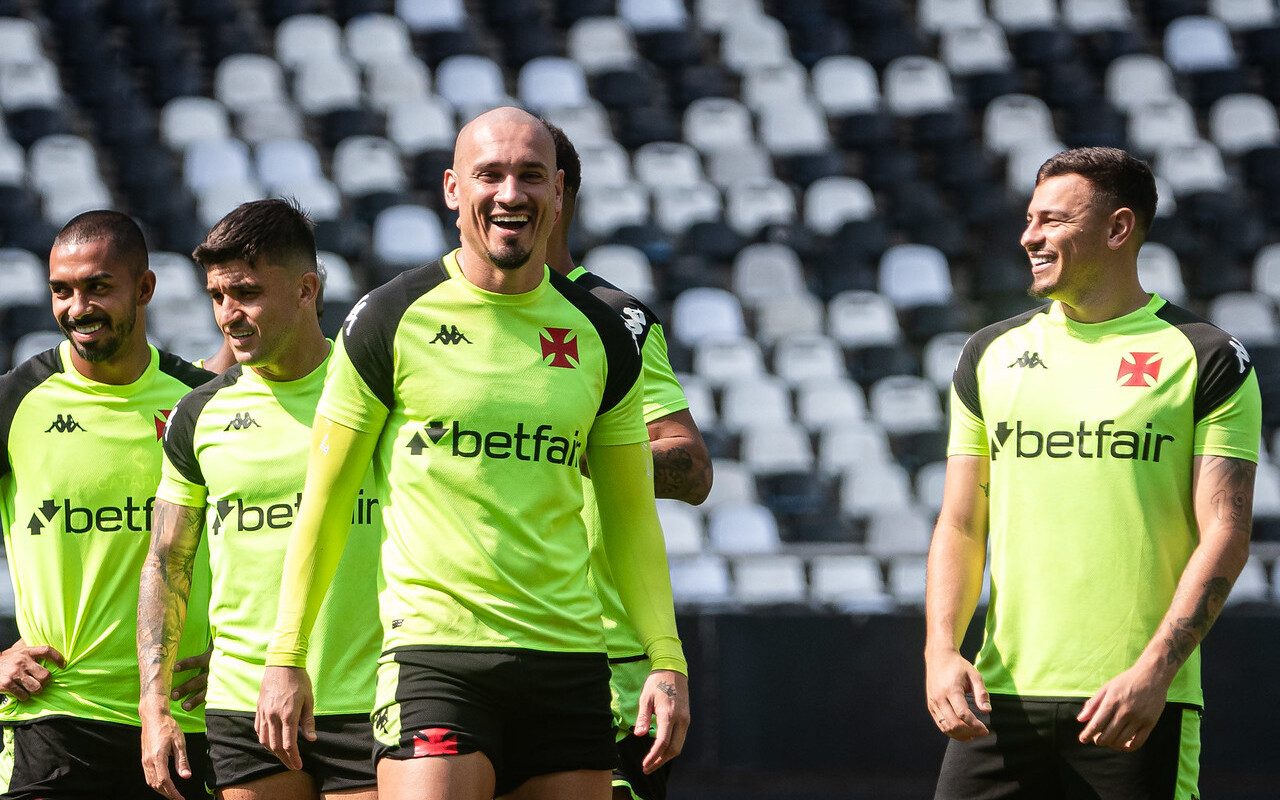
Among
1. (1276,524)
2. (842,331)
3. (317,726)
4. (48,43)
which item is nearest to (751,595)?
(842,331)

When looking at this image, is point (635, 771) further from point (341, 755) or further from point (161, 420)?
point (161, 420)

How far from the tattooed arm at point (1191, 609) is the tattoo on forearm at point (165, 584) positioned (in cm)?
225

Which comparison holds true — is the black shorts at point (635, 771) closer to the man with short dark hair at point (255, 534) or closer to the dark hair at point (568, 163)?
the man with short dark hair at point (255, 534)

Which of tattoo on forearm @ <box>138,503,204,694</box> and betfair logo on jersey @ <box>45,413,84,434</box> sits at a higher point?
betfair logo on jersey @ <box>45,413,84,434</box>

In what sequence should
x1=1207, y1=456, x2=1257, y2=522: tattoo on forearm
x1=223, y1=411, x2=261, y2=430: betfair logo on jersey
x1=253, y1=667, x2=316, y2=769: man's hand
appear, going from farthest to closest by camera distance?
1. x1=223, y1=411, x2=261, y2=430: betfair logo on jersey
2. x1=1207, y1=456, x2=1257, y2=522: tattoo on forearm
3. x1=253, y1=667, x2=316, y2=769: man's hand

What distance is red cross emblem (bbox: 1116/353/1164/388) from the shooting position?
3.57 metres

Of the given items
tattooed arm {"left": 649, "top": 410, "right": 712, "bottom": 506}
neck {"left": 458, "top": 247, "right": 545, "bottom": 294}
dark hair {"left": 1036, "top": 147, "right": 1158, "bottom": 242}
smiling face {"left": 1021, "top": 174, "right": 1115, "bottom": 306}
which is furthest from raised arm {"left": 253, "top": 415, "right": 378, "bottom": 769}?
dark hair {"left": 1036, "top": 147, "right": 1158, "bottom": 242}

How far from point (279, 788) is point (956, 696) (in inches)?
63.6

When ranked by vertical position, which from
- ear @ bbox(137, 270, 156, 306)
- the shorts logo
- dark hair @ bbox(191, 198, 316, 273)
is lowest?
Result: the shorts logo

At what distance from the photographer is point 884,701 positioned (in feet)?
25.1

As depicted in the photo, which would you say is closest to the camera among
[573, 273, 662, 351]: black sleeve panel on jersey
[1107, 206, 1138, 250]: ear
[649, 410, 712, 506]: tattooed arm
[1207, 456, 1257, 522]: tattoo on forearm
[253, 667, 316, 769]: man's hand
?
[253, 667, 316, 769]: man's hand

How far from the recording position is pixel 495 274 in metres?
3.29

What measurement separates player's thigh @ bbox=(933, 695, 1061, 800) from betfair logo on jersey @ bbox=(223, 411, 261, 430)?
189 cm

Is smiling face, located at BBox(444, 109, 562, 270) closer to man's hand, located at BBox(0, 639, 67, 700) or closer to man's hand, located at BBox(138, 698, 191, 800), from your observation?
man's hand, located at BBox(138, 698, 191, 800)
